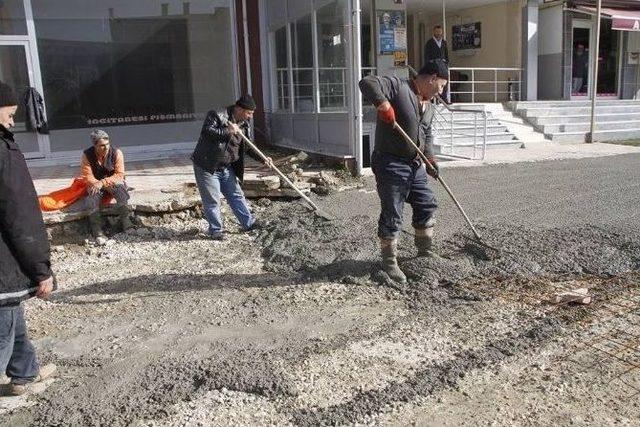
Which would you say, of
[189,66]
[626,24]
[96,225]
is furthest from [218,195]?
[626,24]

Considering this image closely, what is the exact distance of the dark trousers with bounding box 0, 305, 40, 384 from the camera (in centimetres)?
301

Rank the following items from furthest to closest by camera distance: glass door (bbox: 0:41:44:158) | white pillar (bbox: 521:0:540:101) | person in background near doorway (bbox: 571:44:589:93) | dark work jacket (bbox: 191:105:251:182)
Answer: person in background near doorway (bbox: 571:44:589:93)
white pillar (bbox: 521:0:540:101)
glass door (bbox: 0:41:44:158)
dark work jacket (bbox: 191:105:251:182)

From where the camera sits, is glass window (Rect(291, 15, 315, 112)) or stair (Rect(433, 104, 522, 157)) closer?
glass window (Rect(291, 15, 315, 112))

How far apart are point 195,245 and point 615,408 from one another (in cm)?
439

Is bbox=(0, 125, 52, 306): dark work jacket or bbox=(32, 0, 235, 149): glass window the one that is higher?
bbox=(32, 0, 235, 149): glass window

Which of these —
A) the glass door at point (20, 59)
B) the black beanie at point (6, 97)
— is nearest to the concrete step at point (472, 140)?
the glass door at point (20, 59)

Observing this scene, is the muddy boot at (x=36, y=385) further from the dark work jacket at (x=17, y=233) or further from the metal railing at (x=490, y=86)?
the metal railing at (x=490, y=86)

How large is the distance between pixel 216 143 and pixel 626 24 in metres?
13.9

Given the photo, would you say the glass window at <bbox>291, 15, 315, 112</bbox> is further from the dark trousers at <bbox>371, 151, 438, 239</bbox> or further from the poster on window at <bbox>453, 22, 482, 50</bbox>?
the poster on window at <bbox>453, 22, 482, 50</bbox>

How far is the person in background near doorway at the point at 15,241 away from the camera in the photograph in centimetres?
284

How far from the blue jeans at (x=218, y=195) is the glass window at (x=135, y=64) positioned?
6069 mm

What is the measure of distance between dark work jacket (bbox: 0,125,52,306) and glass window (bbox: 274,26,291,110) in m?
8.38

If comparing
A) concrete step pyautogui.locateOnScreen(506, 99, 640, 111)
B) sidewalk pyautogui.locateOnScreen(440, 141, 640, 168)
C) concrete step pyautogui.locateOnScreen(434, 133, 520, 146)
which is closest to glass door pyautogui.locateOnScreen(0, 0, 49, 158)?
sidewalk pyautogui.locateOnScreen(440, 141, 640, 168)

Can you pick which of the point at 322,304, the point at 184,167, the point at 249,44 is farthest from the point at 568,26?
the point at 322,304
